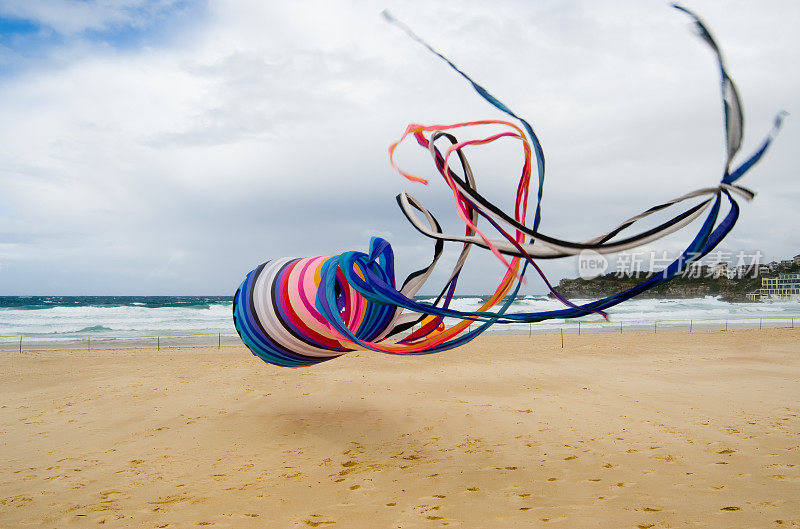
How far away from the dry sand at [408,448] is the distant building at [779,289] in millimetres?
58972

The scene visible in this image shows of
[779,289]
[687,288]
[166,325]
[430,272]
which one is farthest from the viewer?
[687,288]

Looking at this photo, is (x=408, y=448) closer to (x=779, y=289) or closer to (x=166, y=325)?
(x=166, y=325)

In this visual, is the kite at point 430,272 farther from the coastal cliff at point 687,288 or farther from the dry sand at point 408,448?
the coastal cliff at point 687,288

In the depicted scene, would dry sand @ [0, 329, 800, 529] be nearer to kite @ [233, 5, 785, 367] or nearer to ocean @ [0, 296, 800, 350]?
kite @ [233, 5, 785, 367]

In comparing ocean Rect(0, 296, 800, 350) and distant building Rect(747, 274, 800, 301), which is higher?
distant building Rect(747, 274, 800, 301)

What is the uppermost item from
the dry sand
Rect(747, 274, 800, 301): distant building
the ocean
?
Rect(747, 274, 800, 301): distant building

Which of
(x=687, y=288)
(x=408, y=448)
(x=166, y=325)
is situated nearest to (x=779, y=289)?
(x=687, y=288)

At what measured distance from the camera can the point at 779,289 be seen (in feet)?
207

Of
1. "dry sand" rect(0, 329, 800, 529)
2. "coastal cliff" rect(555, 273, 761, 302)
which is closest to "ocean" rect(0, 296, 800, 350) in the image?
"dry sand" rect(0, 329, 800, 529)

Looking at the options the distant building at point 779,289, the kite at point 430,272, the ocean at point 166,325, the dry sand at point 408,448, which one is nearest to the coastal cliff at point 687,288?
the distant building at point 779,289

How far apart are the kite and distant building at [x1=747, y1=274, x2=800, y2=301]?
229 ft

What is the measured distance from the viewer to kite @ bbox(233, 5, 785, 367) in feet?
12.6

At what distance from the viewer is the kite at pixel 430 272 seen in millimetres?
3844

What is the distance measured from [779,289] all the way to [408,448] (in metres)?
71.2
